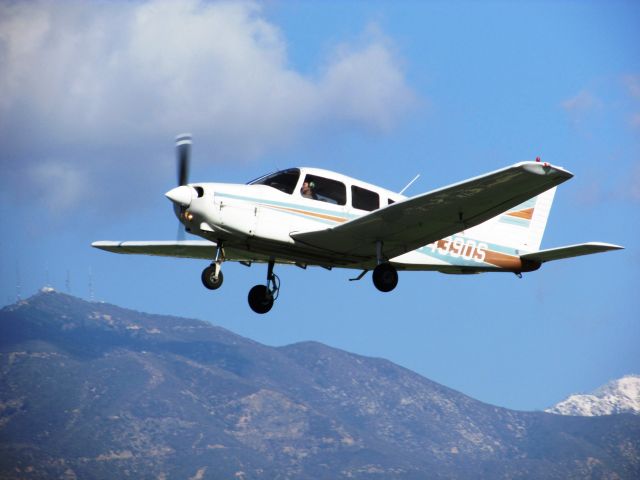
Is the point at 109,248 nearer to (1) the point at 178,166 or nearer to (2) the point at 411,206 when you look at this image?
(1) the point at 178,166

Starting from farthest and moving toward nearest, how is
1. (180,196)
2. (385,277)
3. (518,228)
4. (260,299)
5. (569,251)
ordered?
(518,228) → (569,251) → (260,299) → (385,277) → (180,196)

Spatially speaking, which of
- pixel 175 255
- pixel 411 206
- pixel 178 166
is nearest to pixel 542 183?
pixel 411 206

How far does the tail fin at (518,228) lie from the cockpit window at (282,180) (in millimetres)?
5400

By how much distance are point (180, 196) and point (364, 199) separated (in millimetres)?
4413

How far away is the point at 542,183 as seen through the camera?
70.7 ft

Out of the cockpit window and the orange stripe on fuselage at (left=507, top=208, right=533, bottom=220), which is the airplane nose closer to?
the cockpit window

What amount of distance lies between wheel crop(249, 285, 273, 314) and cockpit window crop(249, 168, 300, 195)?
2686mm

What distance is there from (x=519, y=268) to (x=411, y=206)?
5758mm

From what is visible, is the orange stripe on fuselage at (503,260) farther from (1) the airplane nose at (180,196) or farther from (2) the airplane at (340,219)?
(1) the airplane nose at (180,196)

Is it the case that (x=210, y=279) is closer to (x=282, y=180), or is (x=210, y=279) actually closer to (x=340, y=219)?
(x=282, y=180)

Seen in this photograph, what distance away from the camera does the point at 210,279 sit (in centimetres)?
2347

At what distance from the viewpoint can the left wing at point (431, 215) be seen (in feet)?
71.8

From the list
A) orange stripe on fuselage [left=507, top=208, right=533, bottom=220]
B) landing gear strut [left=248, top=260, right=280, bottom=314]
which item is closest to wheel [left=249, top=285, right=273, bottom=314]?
landing gear strut [left=248, top=260, right=280, bottom=314]

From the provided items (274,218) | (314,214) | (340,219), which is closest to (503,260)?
(340,219)
